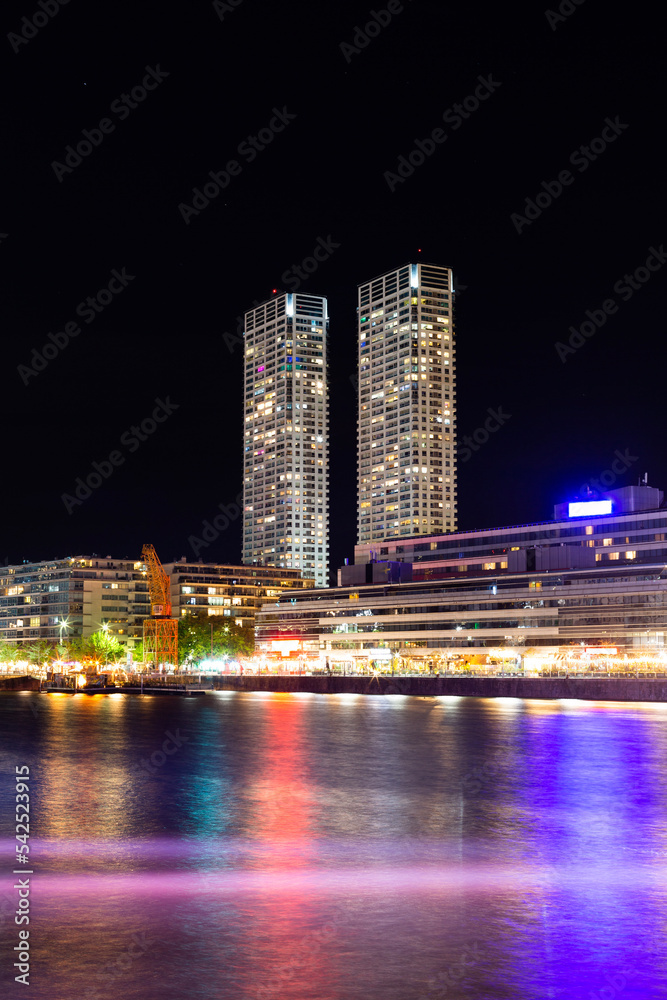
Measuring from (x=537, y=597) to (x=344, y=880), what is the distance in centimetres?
14460

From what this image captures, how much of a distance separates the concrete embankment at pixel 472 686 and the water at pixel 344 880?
82.2 meters

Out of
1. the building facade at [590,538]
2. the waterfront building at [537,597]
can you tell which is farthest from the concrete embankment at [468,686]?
the building facade at [590,538]

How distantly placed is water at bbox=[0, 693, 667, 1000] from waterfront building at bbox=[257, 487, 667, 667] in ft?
342

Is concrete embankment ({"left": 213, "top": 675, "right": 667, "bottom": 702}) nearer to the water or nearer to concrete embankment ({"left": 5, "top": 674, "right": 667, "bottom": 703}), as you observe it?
concrete embankment ({"left": 5, "top": 674, "right": 667, "bottom": 703})

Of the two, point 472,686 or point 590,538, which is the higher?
point 590,538

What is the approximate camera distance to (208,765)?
48.2 m

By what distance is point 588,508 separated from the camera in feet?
583

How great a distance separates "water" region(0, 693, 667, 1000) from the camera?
14.4m

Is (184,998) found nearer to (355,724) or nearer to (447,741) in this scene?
(447,741)

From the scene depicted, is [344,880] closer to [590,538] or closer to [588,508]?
[590,538]

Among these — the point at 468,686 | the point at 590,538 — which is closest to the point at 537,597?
the point at 590,538

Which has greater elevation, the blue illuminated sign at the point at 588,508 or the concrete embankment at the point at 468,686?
the blue illuminated sign at the point at 588,508

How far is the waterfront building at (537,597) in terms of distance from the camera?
150 metres

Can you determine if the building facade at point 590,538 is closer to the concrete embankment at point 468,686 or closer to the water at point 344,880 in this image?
the concrete embankment at point 468,686
